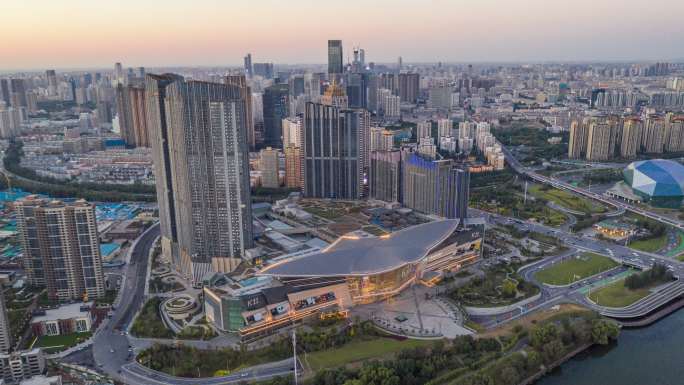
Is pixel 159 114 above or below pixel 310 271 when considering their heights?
above

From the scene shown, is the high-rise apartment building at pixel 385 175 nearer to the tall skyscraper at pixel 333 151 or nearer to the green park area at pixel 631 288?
the tall skyscraper at pixel 333 151

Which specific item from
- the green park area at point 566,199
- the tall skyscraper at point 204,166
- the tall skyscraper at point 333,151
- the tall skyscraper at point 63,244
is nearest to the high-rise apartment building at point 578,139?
the green park area at point 566,199

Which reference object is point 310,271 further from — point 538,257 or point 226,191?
point 538,257

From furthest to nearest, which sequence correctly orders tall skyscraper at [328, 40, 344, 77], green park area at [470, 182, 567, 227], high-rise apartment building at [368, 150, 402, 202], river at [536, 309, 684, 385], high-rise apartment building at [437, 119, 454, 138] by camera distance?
tall skyscraper at [328, 40, 344, 77] < high-rise apartment building at [437, 119, 454, 138] < high-rise apartment building at [368, 150, 402, 202] < green park area at [470, 182, 567, 227] < river at [536, 309, 684, 385]

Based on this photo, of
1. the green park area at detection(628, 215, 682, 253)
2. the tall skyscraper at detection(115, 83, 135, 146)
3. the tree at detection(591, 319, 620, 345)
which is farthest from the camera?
the tall skyscraper at detection(115, 83, 135, 146)

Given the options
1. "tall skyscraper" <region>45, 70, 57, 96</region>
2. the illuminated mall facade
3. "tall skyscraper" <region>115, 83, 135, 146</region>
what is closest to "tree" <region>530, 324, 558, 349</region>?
the illuminated mall facade

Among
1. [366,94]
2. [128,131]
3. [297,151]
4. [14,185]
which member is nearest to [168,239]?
[297,151]

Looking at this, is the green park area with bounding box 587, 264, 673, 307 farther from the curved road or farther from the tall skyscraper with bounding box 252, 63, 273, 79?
the tall skyscraper with bounding box 252, 63, 273, 79
